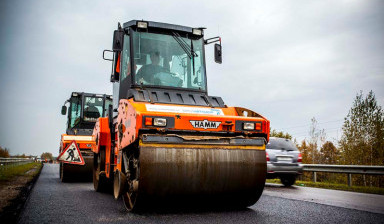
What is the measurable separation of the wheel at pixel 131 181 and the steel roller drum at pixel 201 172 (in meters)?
0.20

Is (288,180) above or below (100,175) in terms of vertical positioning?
below

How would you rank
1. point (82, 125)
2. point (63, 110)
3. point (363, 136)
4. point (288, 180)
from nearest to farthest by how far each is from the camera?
point (288, 180), point (82, 125), point (63, 110), point (363, 136)

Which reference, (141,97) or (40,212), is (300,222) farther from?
(40,212)

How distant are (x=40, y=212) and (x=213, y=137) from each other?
2772 millimetres

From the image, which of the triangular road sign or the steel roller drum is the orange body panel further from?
the triangular road sign

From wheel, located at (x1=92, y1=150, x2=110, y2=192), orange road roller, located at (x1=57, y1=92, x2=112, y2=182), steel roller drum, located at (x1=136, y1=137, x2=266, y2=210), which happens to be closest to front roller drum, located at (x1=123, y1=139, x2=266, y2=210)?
steel roller drum, located at (x1=136, y1=137, x2=266, y2=210)

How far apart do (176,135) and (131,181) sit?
0.98 m

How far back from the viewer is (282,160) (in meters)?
11.2

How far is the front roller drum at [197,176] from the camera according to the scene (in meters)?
4.70

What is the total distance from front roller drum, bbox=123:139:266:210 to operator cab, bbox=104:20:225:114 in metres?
1.21

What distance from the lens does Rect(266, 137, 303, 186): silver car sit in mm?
11109

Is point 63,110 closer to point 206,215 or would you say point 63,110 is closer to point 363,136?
point 206,215

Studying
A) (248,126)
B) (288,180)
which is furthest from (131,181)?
(288,180)

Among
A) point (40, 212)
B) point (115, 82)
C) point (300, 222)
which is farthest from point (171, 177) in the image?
point (115, 82)
